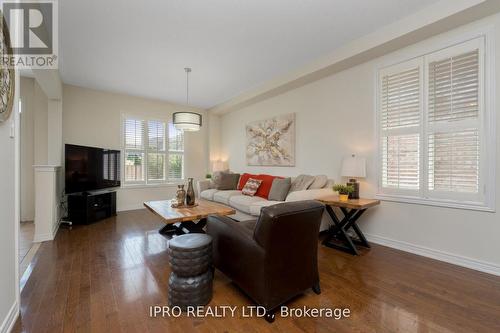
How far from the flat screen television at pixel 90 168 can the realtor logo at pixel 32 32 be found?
1.47 m

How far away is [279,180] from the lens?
4148 mm

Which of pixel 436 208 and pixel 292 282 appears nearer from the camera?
pixel 292 282

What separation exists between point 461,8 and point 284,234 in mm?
2844

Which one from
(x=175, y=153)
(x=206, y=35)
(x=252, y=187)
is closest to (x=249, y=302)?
(x=252, y=187)

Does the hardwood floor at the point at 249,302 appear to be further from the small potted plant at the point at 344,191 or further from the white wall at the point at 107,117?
the white wall at the point at 107,117

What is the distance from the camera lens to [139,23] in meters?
2.64

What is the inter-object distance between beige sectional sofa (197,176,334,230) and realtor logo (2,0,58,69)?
310 centimetres

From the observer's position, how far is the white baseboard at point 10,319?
145 cm

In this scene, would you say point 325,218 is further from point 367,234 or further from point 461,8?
point 461,8

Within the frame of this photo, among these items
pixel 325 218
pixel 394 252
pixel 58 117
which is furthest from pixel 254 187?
pixel 58 117

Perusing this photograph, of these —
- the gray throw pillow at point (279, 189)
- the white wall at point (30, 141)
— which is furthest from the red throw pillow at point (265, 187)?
the white wall at point (30, 141)

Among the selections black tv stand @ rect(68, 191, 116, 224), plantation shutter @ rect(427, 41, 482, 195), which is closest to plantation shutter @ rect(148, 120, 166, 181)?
black tv stand @ rect(68, 191, 116, 224)

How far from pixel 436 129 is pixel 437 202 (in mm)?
877

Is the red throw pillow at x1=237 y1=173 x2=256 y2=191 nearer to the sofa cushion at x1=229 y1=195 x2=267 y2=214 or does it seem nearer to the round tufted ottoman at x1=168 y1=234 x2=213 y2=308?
the sofa cushion at x1=229 y1=195 x2=267 y2=214
